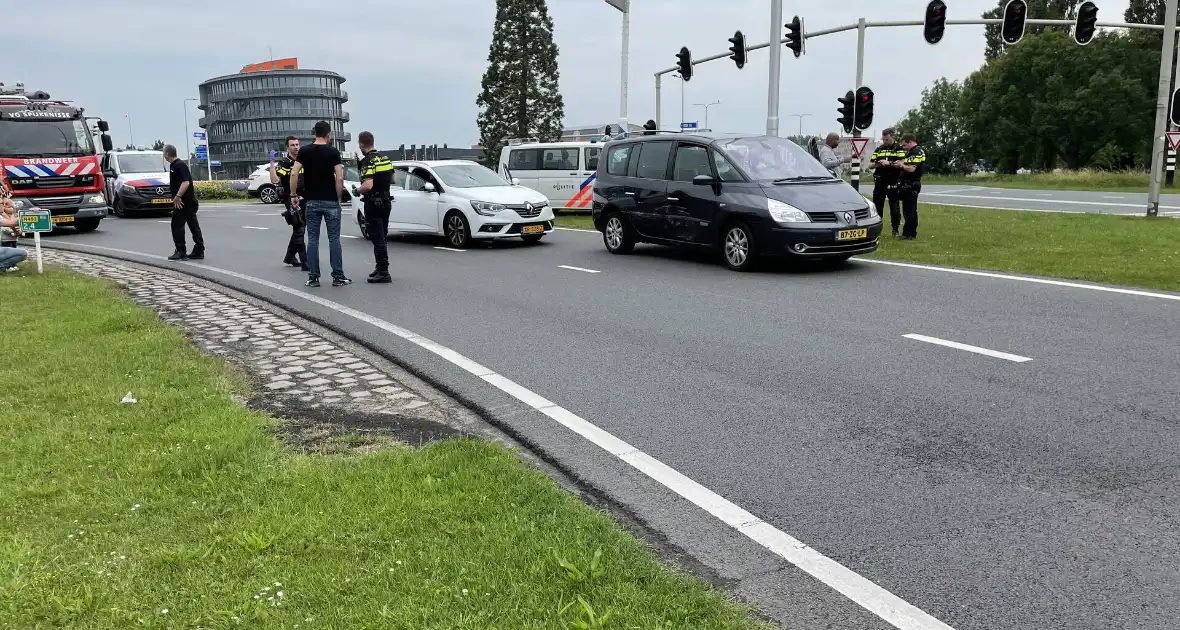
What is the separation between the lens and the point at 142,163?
2947cm

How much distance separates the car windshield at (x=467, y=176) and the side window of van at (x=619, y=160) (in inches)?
119

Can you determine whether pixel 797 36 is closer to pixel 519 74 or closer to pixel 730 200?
pixel 730 200

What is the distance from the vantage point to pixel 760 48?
93.9ft

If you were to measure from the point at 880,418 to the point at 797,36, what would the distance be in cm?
2374

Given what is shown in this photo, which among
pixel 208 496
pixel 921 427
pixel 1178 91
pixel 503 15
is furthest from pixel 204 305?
pixel 503 15

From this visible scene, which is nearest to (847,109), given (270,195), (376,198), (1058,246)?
(1058,246)

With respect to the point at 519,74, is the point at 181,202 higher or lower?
lower

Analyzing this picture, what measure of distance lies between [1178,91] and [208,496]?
22.5 m

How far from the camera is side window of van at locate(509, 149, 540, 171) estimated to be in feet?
81.6

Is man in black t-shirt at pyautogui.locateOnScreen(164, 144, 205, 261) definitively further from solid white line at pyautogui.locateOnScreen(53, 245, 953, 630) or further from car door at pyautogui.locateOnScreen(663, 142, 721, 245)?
solid white line at pyautogui.locateOnScreen(53, 245, 953, 630)

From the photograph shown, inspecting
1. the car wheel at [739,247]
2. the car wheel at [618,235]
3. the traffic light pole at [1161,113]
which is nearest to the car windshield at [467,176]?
the car wheel at [618,235]

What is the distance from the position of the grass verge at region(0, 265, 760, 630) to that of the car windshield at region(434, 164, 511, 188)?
11644mm

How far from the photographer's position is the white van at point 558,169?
24.0 m

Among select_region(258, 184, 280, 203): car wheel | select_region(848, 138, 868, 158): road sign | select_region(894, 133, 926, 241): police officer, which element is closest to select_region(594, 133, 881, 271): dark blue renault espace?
select_region(894, 133, 926, 241): police officer
